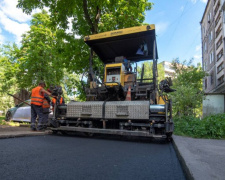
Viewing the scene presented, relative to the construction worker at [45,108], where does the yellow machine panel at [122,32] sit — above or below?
above

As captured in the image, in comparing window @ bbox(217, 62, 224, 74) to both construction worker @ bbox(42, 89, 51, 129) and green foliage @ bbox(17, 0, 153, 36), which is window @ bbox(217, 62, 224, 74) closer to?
green foliage @ bbox(17, 0, 153, 36)

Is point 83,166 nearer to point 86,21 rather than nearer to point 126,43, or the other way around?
point 126,43

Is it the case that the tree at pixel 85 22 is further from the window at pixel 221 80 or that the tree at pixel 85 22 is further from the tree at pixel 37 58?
the window at pixel 221 80

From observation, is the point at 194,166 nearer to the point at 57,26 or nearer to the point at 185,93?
the point at 57,26

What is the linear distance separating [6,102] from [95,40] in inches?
1190

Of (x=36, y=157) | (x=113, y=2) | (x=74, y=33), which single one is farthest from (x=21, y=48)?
(x=36, y=157)

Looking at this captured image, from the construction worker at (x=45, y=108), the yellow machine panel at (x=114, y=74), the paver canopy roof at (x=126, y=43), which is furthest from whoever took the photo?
the construction worker at (x=45, y=108)

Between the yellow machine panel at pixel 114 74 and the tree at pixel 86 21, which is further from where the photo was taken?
the tree at pixel 86 21

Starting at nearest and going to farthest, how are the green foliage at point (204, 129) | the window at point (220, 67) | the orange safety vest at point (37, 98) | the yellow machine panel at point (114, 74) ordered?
the yellow machine panel at point (114, 74) → the orange safety vest at point (37, 98) → the green foliage at point (204, 129) → the window at point (220, 67)

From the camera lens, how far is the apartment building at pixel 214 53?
2038cm

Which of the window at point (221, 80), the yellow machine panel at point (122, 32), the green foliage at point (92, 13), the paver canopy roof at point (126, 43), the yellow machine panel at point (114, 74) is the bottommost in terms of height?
the yellow machine panel at point (114, 74)

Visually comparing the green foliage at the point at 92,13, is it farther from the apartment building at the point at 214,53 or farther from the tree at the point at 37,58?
the apartment building at the point at 214,53

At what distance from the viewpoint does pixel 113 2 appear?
873 centimetres

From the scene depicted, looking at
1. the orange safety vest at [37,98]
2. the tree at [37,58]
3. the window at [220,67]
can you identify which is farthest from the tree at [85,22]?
the window at [220,67]
